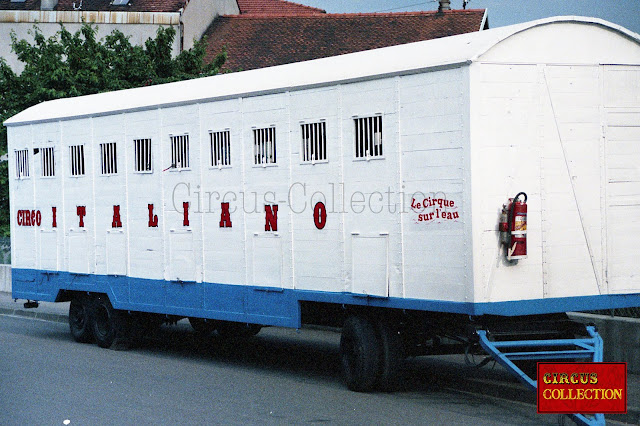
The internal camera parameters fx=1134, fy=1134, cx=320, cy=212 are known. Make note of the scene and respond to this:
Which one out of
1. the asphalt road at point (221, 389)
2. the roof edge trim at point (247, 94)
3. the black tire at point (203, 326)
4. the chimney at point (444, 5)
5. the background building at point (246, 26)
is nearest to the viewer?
the asphalt road at point (221, 389)

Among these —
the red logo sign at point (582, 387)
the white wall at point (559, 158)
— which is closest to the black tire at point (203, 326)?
the white wall at point (559, 158)

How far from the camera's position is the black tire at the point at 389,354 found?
1251cm

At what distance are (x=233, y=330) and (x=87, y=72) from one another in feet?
45.7

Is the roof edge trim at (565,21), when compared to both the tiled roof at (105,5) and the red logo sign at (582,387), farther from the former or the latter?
the tiled roof at (105,5)

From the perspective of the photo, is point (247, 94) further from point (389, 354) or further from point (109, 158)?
point (389, 354)

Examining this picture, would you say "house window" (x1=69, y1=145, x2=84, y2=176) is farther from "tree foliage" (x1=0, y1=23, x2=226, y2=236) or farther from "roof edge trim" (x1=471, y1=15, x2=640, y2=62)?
"tree foliage" (x1=0, y1=23, x2=226, y2=236)

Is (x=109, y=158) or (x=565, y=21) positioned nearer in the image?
(x=565, y=21)

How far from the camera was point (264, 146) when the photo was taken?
1424 centimetres

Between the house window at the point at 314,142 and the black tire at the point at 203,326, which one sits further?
the black tire at the point at 203,326

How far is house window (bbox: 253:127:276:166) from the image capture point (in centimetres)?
1409

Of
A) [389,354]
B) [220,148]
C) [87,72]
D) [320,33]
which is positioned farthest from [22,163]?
[320,33]

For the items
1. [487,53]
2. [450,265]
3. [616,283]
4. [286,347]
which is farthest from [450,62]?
[286,347]

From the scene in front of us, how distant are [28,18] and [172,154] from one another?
32.1 metres

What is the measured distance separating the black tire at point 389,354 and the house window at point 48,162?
8152 mm
